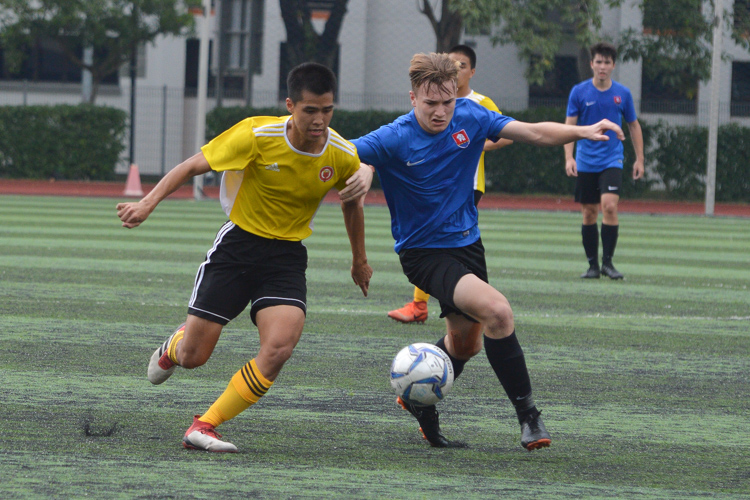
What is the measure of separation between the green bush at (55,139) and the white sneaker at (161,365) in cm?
2244

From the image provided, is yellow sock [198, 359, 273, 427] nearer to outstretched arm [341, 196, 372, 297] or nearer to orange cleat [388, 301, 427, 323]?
outstretched arm [341, 196, 372, 297]

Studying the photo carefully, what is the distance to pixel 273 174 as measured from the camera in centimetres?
445

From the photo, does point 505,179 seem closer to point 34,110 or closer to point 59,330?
point 34,110

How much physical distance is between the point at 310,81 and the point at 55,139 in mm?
23303

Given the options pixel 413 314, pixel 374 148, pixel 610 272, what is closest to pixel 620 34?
pixel 610 272

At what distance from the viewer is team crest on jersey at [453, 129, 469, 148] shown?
4711mm

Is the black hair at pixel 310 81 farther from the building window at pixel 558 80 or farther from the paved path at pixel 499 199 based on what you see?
the building window at pixel 558 80

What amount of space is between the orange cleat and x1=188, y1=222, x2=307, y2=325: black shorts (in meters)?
2.98

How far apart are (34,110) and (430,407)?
23698 millimetres

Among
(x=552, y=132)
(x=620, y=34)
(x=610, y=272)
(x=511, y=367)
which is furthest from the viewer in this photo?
(x=620, y=34)

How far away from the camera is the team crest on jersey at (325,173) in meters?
4.46

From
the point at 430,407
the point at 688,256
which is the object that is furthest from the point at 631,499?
the point at 688,256

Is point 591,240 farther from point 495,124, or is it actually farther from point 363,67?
point 363,67

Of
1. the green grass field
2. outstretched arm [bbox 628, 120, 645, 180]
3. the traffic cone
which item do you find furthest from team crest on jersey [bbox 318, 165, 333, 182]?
the traffic cone
